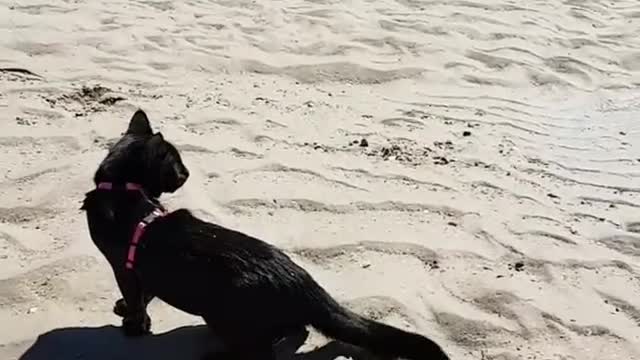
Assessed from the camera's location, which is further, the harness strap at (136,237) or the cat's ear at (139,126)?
the cat's ear at (139,126)

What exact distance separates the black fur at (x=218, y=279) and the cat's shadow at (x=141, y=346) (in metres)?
0.12

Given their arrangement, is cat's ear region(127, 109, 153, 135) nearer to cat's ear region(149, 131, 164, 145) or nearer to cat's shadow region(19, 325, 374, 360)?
cat's ear region(149, 131, 164, 145)

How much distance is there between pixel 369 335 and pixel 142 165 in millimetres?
1102

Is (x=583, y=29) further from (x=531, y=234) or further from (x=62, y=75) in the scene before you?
(x=62, y=75)

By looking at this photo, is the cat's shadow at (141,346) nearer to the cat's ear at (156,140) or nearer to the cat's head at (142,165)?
the cat's head at (142,165)

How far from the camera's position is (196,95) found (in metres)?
5.69

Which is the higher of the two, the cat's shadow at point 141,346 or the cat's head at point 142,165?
the cat's head at point 142,165

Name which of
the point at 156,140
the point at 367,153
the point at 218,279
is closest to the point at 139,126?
the point at 156,140

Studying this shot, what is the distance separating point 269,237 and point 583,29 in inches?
162

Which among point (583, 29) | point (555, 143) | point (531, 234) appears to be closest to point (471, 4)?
point (583, 29)

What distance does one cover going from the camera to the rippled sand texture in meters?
3.94

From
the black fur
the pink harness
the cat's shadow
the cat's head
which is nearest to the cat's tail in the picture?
the black fur

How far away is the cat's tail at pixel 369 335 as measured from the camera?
3.35 meters

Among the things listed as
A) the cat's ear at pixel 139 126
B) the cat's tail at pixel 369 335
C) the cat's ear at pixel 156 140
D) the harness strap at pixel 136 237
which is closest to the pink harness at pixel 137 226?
the harness strap at pixel 136 237
